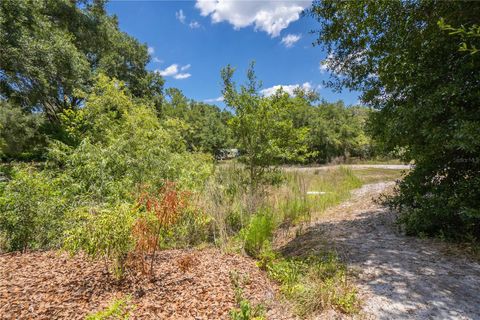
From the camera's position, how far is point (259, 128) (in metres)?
6.29

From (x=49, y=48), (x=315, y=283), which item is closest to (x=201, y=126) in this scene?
(x=49, y=48)

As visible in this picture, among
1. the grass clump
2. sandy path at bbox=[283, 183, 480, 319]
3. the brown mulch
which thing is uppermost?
the brown mulch

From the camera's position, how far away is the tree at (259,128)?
20.4 feet

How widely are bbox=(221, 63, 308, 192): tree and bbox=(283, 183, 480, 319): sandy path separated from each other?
188 cm

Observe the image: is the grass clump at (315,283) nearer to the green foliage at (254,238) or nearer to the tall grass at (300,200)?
the green foliage at (254,238)

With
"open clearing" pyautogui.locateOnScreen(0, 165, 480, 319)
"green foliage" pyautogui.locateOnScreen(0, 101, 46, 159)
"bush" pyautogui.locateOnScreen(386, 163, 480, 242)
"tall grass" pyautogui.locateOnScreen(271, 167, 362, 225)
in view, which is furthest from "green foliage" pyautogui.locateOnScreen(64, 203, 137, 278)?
"green foliage" pyautogui.locateOnScreen(0, 101, 46, 159)

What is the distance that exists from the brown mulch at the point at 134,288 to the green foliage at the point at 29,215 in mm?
307

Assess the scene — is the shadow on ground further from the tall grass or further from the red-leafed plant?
the red-leafed plant

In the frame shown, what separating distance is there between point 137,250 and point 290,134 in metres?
4.45

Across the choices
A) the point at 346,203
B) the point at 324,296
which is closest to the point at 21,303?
the point at 324,296

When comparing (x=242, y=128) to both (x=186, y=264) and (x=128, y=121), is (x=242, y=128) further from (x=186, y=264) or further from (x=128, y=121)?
(x=186, y=264)

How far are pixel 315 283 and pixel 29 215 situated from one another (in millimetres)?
3723

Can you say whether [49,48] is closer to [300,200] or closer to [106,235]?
[106,235]

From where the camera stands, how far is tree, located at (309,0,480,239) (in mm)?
3283
